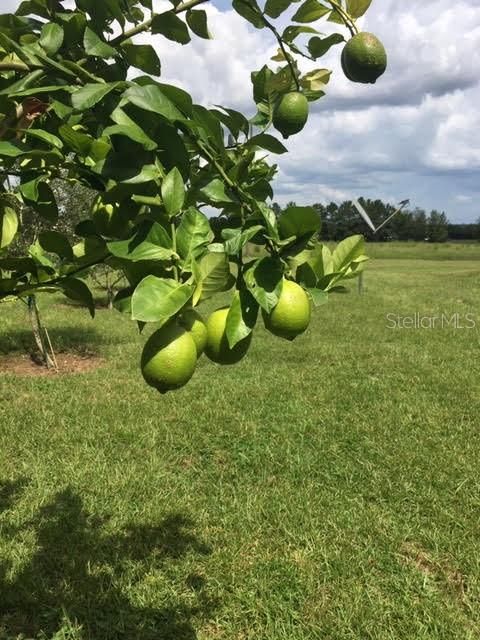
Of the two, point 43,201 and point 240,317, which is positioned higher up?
point 43,201

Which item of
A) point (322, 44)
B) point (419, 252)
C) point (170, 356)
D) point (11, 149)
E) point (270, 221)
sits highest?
point (322, 44)

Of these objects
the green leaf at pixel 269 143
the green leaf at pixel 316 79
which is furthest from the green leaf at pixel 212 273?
the green leaf at pixel 316 79

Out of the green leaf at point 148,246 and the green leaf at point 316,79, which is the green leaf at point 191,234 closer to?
the green leaf at point 148,246

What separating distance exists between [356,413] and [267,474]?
159 cm

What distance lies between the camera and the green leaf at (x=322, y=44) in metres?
1.18

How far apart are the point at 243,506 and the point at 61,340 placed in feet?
19.1

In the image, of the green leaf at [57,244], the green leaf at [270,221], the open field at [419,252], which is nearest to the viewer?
the green leaf at [270,221]

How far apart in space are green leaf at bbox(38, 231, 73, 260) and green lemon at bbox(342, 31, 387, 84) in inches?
25.8

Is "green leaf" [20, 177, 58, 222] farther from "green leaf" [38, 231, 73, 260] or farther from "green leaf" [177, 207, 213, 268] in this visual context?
"green leaf" [177, 207, 213, 268]

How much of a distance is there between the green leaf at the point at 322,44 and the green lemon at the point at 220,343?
0.58 meters

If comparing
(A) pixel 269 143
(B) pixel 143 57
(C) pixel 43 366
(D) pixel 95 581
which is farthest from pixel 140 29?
(C) pixel 43 366

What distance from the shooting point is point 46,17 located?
123 cm

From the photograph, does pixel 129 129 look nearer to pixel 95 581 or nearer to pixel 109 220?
pixel 109 220

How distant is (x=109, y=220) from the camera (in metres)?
1.09
